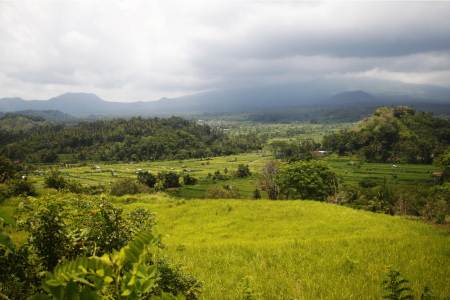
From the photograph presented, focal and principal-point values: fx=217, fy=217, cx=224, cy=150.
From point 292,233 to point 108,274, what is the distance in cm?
1049

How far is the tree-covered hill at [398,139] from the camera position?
8119cm

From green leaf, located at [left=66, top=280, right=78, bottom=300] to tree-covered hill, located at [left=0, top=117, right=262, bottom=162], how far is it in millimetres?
118000

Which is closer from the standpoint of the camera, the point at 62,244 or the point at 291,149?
the point at 62,244

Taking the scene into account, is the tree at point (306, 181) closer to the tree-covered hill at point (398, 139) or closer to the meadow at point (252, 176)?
the meadow at point (252, 176)

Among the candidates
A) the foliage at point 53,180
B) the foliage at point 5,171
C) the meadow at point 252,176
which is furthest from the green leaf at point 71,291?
the meadow at point 252,176

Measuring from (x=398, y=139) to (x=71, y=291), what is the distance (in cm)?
11487

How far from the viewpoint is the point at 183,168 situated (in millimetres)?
94688

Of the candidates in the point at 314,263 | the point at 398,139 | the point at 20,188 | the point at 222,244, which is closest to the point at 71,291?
the point at 314,263

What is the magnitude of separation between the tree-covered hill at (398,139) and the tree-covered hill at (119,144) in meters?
51.2

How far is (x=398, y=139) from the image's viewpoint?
295 feet

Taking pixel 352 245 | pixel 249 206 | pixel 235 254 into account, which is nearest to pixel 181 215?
pixel 249 206

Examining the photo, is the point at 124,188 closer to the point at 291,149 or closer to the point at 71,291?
the point at 71,291

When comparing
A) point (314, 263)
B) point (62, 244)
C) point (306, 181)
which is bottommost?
point (306, 181)

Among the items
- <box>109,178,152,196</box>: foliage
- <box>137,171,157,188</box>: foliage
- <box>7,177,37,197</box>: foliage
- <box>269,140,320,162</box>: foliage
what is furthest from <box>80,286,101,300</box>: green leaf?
<box>269,140,320,162</box>: foliage
